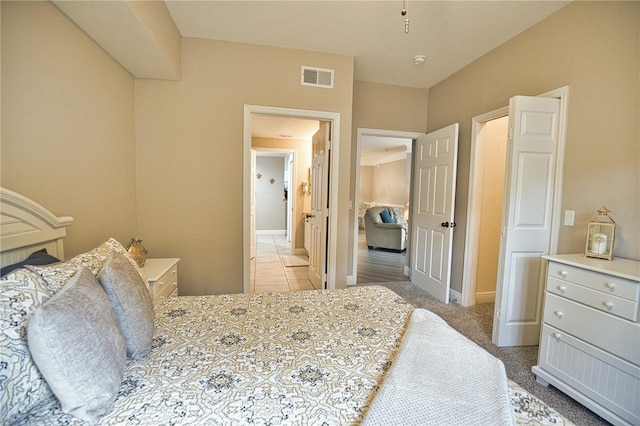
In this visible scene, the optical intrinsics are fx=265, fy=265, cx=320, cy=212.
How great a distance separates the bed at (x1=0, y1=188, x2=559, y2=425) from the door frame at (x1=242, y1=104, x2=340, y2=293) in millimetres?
1461

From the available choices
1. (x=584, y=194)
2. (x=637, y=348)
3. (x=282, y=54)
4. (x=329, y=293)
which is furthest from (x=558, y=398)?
(x=282, y=54)

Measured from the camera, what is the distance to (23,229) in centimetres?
123

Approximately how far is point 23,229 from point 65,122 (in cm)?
78

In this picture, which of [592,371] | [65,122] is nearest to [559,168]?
[592,371]

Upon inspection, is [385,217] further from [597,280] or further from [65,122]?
[65,122]

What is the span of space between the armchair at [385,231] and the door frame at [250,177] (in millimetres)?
3232

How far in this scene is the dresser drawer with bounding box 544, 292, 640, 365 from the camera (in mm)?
1403

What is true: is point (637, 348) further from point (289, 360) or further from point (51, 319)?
point (51, 319)

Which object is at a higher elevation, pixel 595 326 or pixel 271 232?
pixel 595 326

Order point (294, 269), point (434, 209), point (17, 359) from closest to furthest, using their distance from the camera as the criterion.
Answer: point (17, 359)
point (434, 209)
point (294, 269)

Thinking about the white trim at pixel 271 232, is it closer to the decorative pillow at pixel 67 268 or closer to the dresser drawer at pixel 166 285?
the dresser drawer at pixel 166 285

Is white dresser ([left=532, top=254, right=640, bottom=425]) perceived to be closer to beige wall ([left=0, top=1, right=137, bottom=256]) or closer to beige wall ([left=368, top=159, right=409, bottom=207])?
beige wall ([left=0, top=1, right=137, bottom=256])

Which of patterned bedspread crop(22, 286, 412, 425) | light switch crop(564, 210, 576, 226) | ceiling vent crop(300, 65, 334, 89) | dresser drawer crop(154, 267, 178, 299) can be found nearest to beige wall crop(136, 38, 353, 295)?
ceiling vent crop(300, 65, 334, 89)

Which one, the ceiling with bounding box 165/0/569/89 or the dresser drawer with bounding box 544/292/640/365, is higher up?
the ceiling with bounding box 165/0/569/89
